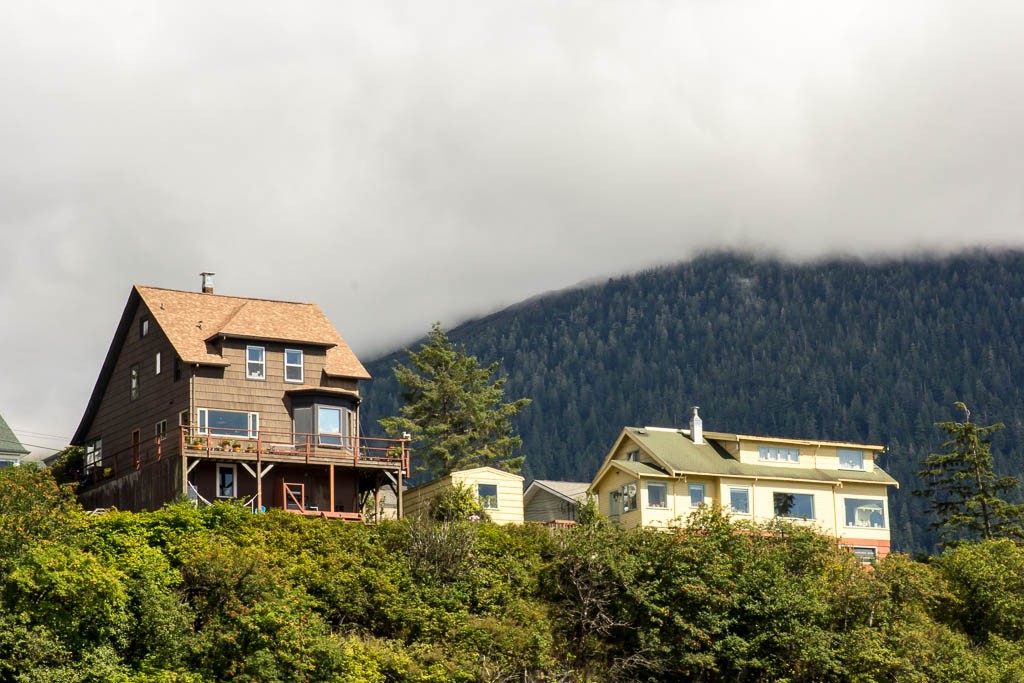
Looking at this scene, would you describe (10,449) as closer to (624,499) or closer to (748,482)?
(624,499)

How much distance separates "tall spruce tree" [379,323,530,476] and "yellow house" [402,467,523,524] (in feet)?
67.1

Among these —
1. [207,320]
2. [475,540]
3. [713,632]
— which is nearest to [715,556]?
[713,632]

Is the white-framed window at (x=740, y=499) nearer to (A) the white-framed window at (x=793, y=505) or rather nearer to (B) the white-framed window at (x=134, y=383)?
(A) the white-framed window at (x=793, y=505)

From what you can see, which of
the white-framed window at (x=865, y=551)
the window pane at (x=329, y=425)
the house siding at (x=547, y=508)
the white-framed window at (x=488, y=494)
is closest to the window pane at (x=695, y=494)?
the white-framed window at (x=865, y=551)

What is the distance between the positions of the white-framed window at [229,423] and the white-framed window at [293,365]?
110 inches

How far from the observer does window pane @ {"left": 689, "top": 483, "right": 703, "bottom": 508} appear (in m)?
73.5

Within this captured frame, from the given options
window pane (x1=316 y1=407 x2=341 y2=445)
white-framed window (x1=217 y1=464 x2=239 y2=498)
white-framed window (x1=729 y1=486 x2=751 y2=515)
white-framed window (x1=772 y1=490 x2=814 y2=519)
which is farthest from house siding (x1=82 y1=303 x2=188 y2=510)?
white-framed window (x1=772 y1=490 x2=814 y2=519)

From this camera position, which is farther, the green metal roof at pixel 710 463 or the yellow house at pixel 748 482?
the green metal roof at pixel 710 463

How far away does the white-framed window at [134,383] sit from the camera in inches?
2746

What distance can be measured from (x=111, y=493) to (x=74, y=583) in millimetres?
21127

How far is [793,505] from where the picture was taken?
76.0 meters

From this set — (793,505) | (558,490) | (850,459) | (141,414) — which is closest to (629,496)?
(793,505)

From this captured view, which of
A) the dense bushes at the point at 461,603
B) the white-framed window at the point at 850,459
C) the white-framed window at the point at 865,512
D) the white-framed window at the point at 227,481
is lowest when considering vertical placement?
the dense bushes at the point at 461,603

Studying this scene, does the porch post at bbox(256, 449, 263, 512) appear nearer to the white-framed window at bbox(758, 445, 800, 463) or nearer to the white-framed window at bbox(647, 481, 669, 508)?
the white-framed window at bbox(647, 481, 669, 508)
